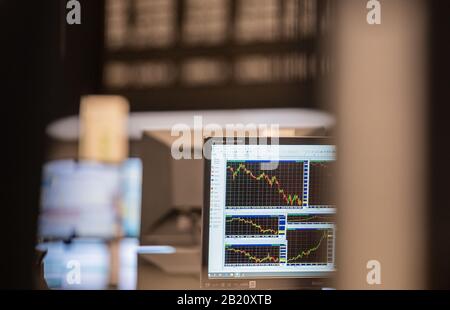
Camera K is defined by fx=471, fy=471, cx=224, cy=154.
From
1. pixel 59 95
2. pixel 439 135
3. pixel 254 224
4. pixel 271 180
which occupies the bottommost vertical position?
pixel 254 224

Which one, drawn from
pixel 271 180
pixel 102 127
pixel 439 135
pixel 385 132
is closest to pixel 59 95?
pixel 102 127

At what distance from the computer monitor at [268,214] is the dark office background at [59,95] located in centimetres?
37

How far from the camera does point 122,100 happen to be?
1929 millimetres

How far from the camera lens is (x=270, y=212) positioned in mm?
1627

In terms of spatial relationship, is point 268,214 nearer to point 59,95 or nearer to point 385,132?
point 385,132

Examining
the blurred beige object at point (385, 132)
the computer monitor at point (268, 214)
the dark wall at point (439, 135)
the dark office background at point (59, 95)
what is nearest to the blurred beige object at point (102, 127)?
the dark office background at point (59, 95)

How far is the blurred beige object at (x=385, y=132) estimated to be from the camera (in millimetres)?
1846

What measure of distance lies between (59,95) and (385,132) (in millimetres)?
1326

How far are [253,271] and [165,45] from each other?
988 millimetres

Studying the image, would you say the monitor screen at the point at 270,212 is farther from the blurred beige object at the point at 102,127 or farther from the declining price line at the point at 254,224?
the blurred beige object at the point at 102,127

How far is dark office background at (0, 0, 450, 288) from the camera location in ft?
6.14

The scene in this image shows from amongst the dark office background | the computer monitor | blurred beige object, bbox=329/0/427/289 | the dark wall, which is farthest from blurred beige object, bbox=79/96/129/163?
the dark wall
